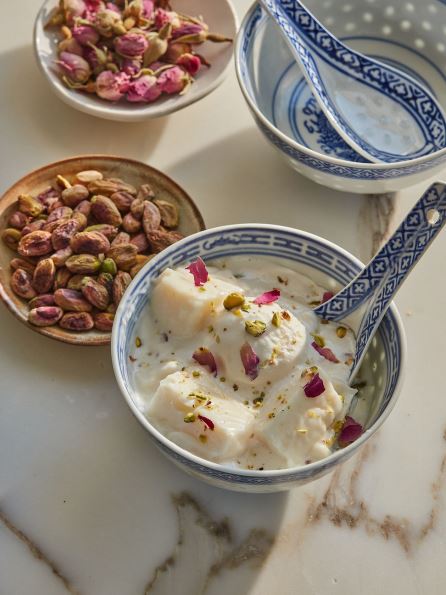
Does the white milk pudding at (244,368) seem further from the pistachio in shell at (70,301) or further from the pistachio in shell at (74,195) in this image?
the pistachio in shell at (74,195)

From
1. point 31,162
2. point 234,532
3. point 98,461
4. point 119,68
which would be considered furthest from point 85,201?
point 234,532

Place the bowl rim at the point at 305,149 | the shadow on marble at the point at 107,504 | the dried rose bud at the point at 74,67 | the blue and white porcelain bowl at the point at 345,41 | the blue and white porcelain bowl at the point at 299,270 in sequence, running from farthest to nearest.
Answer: the dried rose bud at the point at 74,67
the blue and white porcelain bowl at the point at 345,41
the bowl rim at the point at 305,149
the shadow on marble at the point at 107,504
the blue and white porcelain bowl at the point at 299,270

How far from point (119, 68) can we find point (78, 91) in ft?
0.24

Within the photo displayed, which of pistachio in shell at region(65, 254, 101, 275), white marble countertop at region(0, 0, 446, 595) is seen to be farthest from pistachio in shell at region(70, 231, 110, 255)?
white marble countertop at region(0, 0, 446, 595)

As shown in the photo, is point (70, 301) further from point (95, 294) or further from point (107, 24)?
point (107, 24)

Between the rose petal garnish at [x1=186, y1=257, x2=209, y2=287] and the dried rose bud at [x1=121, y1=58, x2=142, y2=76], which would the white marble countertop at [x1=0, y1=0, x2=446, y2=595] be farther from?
the dried rose bud at [x1=121, y1=58, x2=142, y2=76]

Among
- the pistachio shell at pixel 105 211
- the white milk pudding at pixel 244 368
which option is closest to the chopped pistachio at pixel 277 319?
the white milk pudding at pixel 244 368

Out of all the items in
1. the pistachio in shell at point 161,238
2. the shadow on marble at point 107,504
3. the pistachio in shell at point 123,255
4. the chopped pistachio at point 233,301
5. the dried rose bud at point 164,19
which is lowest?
the shadow on marble at point 107,504

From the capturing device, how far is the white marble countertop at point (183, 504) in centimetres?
87

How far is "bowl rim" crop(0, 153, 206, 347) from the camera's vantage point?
97cm

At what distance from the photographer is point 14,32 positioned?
1.32 meters

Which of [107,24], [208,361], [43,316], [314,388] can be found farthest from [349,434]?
[107,24]

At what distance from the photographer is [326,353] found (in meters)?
0.88

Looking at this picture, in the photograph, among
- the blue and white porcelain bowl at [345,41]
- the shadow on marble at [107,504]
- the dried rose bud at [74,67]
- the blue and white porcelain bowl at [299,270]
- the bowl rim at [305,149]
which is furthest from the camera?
the dried rose bud at [74,67]
